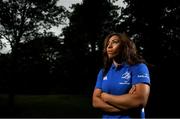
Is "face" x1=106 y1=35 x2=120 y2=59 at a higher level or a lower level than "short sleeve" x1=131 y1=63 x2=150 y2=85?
higher

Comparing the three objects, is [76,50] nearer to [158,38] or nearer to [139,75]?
[158,38]

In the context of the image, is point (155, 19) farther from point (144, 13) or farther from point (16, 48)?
point (16, 48)

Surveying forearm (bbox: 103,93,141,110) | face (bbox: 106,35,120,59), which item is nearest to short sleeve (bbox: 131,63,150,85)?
forearm (bbox: 103,93,141,110)

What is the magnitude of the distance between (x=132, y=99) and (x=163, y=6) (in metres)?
26.2

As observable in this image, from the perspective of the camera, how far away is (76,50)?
54906 mm

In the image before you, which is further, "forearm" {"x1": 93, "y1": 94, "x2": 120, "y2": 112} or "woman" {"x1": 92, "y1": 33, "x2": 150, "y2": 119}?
"forearm" {"x1": 93, "y1": 94, "x2": 120, "y2": 112}

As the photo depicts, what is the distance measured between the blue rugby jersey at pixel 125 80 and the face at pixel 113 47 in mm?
154

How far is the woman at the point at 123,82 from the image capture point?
129 inches

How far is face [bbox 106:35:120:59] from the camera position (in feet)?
11.6

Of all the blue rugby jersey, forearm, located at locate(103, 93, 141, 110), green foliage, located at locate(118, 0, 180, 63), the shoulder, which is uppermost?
green foliage, located at locate(118, 0, 180, 63)

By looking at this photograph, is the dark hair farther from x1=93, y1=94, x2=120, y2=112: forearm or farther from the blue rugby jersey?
x1=93, y1=94, x2=120, y2=112: forearm

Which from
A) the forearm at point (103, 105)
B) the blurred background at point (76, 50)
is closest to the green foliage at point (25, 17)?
the blurred background at point (76, 50)

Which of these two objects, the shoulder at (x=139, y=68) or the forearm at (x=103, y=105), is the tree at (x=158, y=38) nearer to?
the forearm at (x=103, y=105)

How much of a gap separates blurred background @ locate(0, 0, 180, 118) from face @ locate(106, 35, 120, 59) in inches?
800
